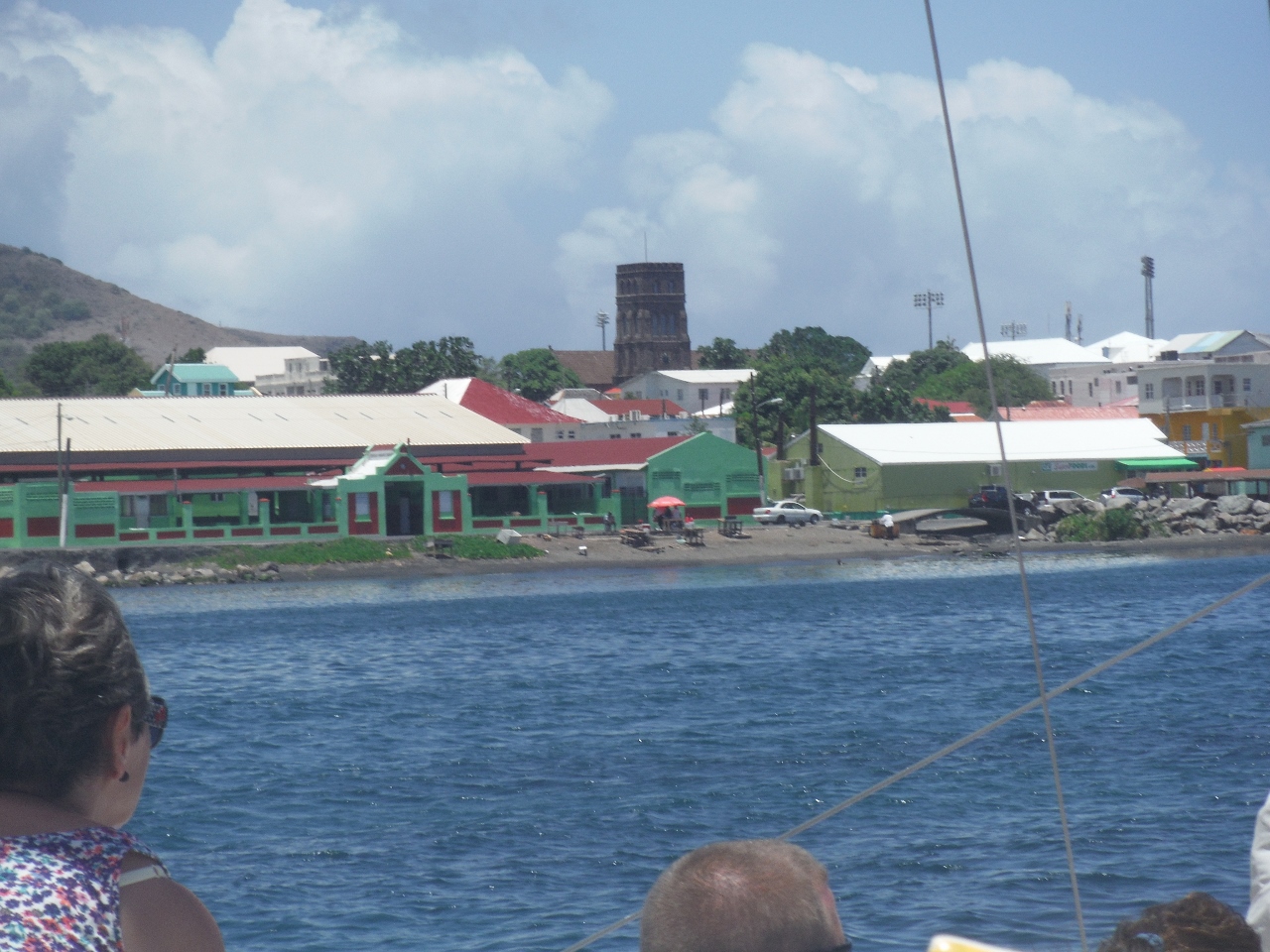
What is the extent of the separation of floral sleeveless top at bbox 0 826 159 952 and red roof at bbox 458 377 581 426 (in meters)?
69.3

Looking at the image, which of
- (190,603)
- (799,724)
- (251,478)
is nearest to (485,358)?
(251,478)

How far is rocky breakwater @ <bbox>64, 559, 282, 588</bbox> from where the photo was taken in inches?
1841

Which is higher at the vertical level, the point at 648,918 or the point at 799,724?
the point at 648,918

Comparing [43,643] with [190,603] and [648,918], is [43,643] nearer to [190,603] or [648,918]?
[648,918]

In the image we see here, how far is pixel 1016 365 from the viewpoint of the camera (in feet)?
341

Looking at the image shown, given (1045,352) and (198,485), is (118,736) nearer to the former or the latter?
(198,485)

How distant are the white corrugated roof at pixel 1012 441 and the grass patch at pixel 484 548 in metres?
16.0

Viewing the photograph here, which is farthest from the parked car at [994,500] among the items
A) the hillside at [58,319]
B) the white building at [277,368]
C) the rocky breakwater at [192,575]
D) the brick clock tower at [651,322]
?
the hillside at [58,319]

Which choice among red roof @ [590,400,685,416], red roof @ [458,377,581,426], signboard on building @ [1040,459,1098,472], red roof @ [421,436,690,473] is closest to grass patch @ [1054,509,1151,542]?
signboard on building @ [1040,459,1098,472]

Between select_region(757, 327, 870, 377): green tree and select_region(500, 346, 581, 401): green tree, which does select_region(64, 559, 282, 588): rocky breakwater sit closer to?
select_region(500, 346, 581, 401): green tree

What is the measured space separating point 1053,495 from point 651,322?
74.5 meters

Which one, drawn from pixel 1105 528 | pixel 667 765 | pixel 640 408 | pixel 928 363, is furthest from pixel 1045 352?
pixel 667 765

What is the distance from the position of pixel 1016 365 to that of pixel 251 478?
6586 centimetres

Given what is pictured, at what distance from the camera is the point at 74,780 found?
1997 millimetres
